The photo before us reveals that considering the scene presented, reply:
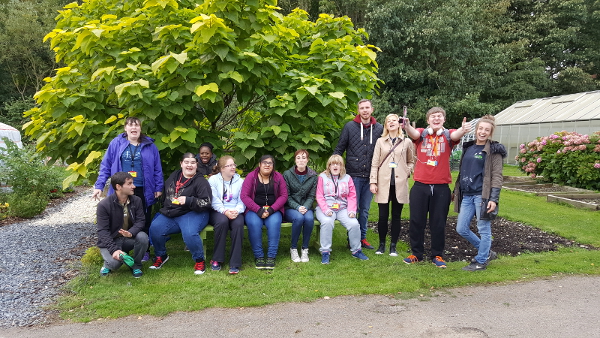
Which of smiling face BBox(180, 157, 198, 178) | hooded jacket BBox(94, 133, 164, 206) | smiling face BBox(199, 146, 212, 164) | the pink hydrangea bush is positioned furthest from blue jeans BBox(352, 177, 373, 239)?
the pink hydrangea bush

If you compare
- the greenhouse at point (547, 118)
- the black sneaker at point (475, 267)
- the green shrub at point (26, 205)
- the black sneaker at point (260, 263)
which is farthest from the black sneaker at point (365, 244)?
the greenhouse at point (547, 118)

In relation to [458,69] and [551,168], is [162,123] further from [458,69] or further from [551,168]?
[458,69]

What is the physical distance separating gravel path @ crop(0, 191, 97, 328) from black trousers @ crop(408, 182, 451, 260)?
434 centimetres

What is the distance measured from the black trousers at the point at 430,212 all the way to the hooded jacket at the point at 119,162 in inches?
134

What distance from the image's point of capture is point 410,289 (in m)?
4.58

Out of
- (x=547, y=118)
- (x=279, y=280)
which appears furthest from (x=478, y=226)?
(x=547, y=118)

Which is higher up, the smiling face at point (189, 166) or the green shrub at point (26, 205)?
the smiling face at point (189, 166)

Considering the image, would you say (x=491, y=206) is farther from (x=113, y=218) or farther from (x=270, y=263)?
(x=113, y=218)

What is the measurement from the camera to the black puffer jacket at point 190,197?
17.2ft

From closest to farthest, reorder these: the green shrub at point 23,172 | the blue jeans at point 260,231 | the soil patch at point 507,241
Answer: the blue jeans at point 260,231, the soil patch at point 507,241, the green shrub at point 23,172

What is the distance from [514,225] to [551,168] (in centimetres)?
655

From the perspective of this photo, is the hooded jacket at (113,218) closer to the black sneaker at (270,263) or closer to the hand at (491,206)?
the black sneaker at (270,263)

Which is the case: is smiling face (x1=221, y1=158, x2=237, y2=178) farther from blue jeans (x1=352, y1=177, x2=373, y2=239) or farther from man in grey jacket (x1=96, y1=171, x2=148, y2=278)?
blue jeans (x1=352, y1=177, x2=373, y2=239)

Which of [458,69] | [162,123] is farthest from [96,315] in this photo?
[458,69]
